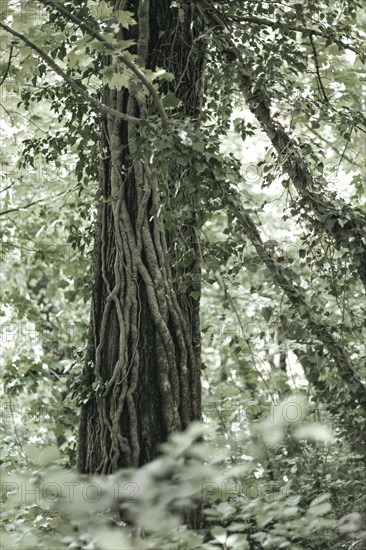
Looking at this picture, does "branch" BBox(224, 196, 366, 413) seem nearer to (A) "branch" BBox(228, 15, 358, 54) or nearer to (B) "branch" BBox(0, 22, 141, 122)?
(B) "branch" BBox(0, 22, 141, 122)

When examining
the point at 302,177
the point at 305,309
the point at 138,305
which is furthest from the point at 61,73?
the point at 305,309

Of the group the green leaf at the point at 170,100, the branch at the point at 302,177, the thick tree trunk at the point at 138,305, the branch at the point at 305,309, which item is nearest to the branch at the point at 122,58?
the green leaf at the point at 170,100

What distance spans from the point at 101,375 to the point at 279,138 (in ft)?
4.74

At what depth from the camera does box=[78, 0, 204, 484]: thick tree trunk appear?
353 cm

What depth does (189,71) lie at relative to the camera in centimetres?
389

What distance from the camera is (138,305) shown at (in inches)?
143

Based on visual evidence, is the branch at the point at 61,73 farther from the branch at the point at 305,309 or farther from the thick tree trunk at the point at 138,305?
the branch at the point at 305,309

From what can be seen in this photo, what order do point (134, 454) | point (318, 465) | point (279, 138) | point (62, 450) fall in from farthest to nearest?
point (62, 450) → point (318, 465) → point (279, 138) → point (134, 454)

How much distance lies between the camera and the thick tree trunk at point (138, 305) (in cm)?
353

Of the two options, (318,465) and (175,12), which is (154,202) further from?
(318,465)

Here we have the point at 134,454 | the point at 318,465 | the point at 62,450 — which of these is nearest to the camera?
the point at 134,454

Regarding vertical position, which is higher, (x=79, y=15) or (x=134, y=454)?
(x=79, y=15)

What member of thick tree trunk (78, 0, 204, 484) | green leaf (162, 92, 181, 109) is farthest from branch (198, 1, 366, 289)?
green leaf (162, 92, 181, 109)

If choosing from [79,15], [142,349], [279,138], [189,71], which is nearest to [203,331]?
[142,349]
